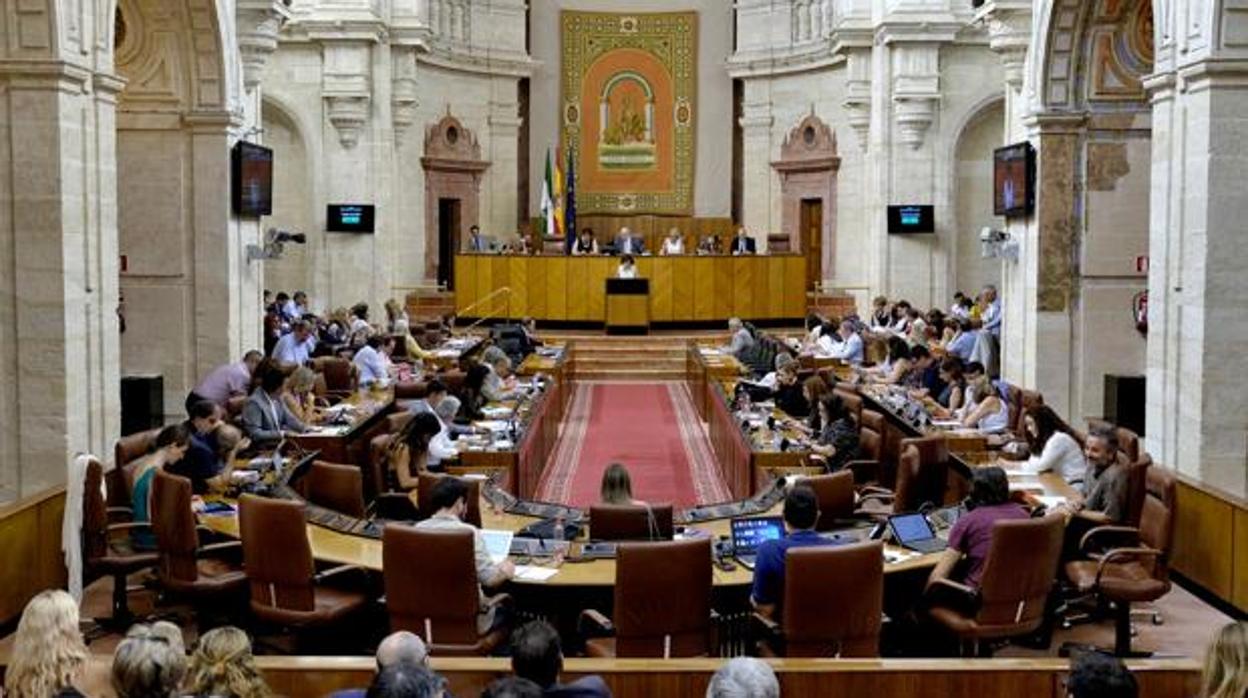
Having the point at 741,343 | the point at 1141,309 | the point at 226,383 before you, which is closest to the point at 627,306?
the point at 741,343

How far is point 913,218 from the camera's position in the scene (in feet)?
76.7

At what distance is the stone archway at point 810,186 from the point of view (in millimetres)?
26906

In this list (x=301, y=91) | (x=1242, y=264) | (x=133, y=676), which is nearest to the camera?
(x=133, y=676)

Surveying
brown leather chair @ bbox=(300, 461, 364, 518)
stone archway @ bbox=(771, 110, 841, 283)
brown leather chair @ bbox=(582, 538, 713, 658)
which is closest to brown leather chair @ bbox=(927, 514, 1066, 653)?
brown leather chair @ bbox=(582, 538, 713, 658)

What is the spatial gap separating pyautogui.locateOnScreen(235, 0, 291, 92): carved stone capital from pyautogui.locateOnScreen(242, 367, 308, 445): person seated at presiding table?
16.3ft

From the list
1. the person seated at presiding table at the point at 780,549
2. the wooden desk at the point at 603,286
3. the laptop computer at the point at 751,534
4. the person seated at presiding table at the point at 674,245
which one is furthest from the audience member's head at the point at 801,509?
the person seated at presiding table at the point at 674,245

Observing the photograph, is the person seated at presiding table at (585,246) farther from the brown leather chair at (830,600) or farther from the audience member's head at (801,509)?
the brown leather chair at (830,600)

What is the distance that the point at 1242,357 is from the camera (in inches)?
385

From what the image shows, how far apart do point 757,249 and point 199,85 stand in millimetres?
16007

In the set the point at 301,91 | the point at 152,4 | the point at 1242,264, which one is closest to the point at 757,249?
the point at 301,91

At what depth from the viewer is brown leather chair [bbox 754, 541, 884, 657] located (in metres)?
6.21

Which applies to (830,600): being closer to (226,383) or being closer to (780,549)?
(780,549)

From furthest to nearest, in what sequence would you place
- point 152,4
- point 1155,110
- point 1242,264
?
point 152,4 → point 1155,110 → point 1242,264

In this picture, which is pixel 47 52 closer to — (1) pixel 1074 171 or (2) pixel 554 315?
(1) pixel 1074 171
